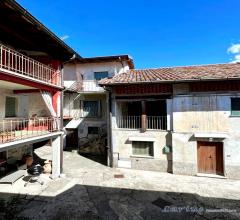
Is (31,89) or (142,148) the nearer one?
(31,89)

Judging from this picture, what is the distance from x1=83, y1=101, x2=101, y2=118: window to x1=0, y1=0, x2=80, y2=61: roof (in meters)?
7.64

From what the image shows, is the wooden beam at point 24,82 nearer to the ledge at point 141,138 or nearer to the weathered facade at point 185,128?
the weathered facade at point 185,128

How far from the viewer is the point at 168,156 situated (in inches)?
493

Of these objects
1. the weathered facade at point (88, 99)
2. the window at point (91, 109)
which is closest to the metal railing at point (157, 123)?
the weathered facade at point (88, 99)

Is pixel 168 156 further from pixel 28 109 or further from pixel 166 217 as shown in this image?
pixel 28 109

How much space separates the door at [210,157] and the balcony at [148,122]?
283cm

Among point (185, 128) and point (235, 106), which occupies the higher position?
point (235, 106)

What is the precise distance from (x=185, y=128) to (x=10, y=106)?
36.7 feet

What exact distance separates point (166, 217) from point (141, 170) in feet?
18.8

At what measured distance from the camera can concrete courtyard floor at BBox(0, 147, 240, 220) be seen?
7.56 m

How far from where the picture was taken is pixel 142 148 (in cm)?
1325

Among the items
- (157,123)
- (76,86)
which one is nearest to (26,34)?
(76,86)

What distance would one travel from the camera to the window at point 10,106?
11.1 metres

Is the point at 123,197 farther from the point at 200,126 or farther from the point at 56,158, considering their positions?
the point at 200,126
